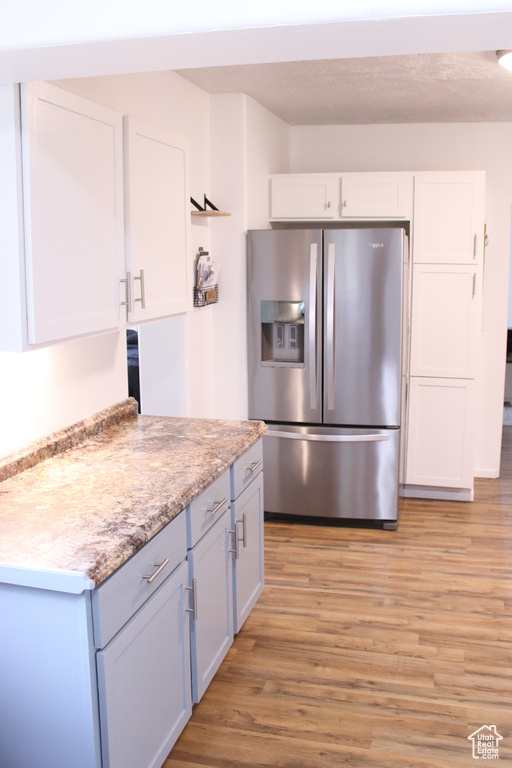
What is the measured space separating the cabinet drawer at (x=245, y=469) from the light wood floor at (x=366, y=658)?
678mm

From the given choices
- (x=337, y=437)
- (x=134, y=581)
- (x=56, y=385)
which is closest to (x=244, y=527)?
(x=56, y=385)

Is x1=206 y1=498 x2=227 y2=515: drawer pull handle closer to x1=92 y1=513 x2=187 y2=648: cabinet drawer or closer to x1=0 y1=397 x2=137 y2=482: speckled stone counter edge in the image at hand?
x1=92 y1=513 x2=187 y2=648: cabinet drawer

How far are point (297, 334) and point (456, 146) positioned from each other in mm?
1820

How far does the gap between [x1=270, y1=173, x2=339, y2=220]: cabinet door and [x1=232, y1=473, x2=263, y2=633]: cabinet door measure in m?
2.07

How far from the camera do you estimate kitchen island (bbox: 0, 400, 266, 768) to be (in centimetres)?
170

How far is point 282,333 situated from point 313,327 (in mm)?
229

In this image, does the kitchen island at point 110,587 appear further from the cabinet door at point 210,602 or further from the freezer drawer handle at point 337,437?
the freezer drawer handle at point 337,437

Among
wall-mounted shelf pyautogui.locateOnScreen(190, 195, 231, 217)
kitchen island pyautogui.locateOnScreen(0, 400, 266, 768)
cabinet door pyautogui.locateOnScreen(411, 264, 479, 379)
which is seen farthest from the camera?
cabinet door pyautogui.locateOnScreen(411, 264, 479, 379)

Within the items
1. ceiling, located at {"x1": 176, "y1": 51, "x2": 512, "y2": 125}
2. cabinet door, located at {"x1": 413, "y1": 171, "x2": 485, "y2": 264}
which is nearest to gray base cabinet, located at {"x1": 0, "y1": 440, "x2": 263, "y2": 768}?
ceiling, located at {"x1": 176, "y1": 51, "x2": 512, "y2": 125}

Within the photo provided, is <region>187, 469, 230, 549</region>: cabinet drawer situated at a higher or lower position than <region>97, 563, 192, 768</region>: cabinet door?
higher

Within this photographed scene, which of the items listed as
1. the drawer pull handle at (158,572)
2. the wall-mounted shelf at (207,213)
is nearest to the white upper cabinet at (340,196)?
the wall-mounted shelf at (207,213)

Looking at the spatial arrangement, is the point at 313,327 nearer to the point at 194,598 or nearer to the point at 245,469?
the point at 245,469

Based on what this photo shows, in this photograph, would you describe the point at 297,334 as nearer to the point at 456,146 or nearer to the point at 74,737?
the point at 456,146

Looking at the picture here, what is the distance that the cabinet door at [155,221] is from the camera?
2.47m
